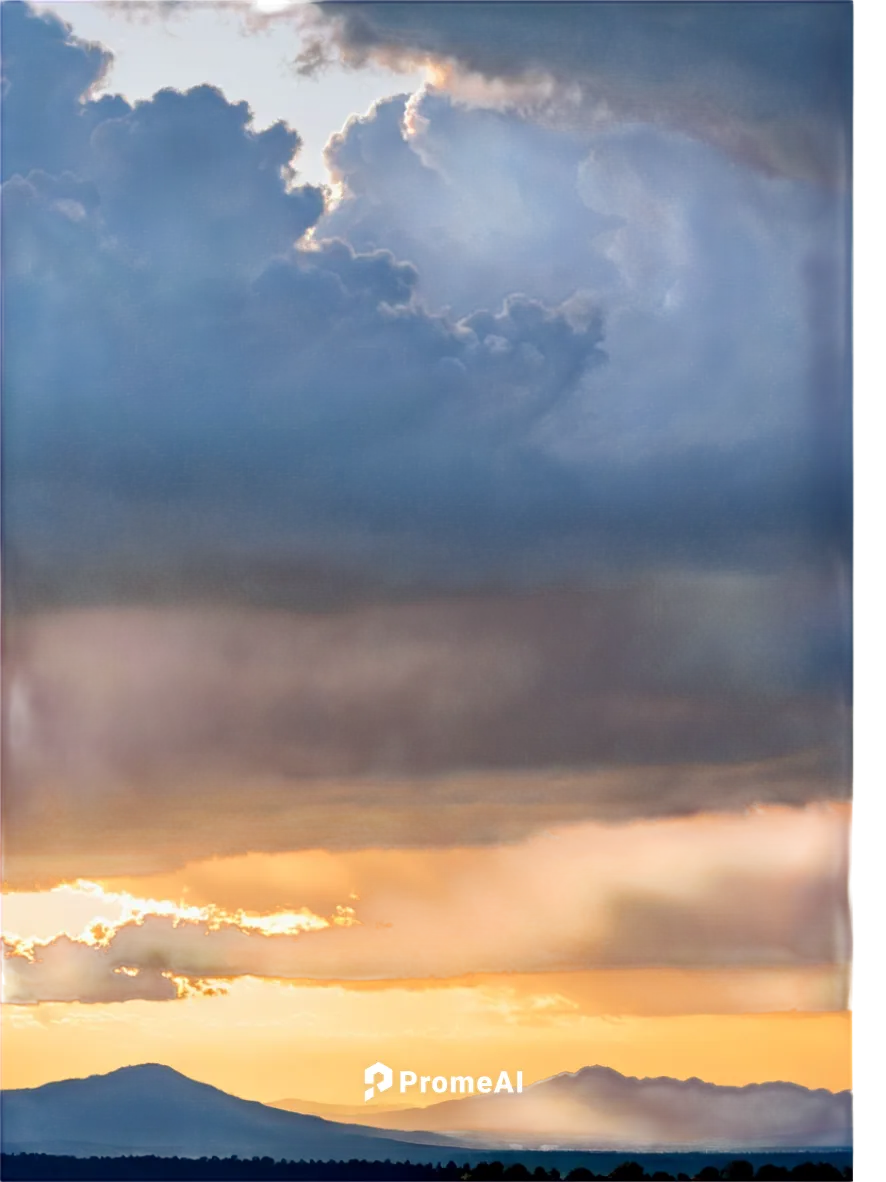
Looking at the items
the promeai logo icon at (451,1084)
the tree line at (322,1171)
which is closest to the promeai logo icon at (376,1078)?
the promeai logo icon at (451,1084)

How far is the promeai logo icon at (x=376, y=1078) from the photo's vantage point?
6.38 ft

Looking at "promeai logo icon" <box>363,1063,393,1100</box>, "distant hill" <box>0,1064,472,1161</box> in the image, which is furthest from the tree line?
"promeai logo icon" <box>363,1063,393,1100</box>

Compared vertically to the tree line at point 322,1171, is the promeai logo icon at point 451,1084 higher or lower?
higher

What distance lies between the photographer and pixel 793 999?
6.31ft

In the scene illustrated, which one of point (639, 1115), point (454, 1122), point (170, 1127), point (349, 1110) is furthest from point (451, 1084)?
point (170, 1127)

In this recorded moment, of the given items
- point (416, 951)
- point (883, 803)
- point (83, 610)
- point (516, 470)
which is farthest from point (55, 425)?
point (883, 803)

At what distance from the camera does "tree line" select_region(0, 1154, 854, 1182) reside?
191 centimetres

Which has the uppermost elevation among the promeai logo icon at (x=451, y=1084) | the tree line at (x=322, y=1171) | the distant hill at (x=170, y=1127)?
the promeai logo icon at (x=451, y=1084)

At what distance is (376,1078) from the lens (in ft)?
6.38

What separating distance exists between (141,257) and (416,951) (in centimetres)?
138

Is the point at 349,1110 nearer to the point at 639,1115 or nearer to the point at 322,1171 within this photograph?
the point at 322,1171

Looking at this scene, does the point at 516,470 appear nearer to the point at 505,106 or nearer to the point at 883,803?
the point at 505,106

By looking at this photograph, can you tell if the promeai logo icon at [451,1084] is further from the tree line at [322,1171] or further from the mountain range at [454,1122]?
the tree line at [322,1171]

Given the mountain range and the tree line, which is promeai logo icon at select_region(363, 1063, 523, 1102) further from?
the tree line
